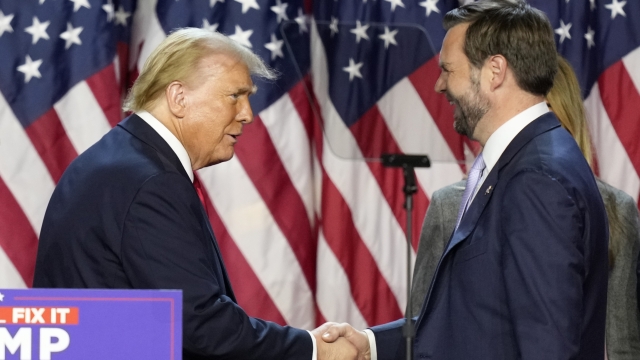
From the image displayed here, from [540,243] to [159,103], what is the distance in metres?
1.06

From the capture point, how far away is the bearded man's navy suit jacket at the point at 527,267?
1.76m

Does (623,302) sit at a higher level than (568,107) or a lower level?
lower

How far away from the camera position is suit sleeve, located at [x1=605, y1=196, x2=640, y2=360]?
8.39 feet

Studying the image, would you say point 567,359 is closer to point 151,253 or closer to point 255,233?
point 151,253

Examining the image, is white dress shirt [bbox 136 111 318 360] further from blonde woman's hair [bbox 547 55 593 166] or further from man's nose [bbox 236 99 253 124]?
blonde woman's hair [bbox 547 55 593 166]

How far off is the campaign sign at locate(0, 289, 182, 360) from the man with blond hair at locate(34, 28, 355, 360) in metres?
0.59

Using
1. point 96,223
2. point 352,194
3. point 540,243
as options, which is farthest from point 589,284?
point 352,194

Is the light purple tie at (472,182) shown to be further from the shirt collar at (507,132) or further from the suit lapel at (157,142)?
the suit lapel at (157,142)

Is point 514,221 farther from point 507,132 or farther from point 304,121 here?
point 304,121

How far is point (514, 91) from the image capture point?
2.06 meters

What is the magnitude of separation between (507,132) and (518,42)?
8.4 inches

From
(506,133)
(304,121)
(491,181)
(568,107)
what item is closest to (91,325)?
(491,181)

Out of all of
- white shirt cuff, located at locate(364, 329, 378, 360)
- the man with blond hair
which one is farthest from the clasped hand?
the man with blond hair

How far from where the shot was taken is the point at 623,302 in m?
2.56
